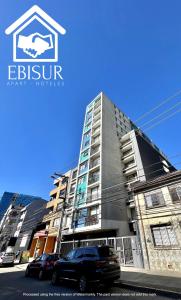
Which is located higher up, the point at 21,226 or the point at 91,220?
the point at 21,226

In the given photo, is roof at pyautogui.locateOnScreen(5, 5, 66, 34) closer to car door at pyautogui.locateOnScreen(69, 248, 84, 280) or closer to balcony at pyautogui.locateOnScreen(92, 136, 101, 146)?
car door at pyautogui.locateOnScreen(69, 248, 84, 280)

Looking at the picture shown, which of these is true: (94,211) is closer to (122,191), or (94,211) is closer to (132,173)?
(122,191)

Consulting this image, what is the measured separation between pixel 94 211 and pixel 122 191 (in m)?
5.09

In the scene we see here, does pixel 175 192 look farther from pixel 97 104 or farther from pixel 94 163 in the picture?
pixel 97 104

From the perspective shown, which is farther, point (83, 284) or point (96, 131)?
point (96, 131)

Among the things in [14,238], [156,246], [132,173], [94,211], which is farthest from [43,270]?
[14,238]

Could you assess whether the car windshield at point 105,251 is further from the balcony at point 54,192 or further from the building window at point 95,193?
the balcony at point 54,192

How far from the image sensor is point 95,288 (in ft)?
25.9

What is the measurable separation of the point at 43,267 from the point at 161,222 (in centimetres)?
958

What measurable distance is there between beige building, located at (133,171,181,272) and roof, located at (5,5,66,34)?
1601 centimetres

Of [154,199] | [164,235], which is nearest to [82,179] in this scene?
[154,199]

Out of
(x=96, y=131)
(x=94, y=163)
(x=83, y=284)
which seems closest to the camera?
(x=83, y=284)

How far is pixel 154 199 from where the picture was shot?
15250mm

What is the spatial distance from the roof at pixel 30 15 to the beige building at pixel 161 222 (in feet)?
52.5
